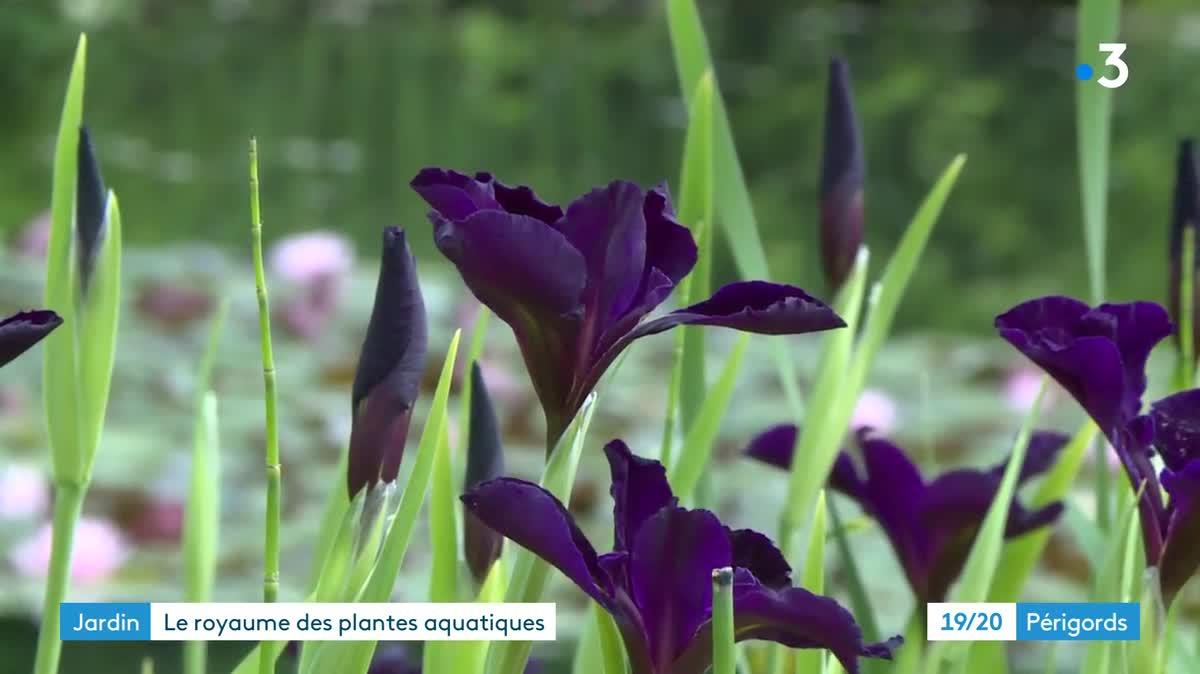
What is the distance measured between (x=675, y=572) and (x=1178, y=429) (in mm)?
120

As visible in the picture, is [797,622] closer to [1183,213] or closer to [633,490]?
[633,490]

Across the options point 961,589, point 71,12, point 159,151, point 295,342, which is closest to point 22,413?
point 295,342

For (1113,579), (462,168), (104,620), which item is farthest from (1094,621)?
(462,168)

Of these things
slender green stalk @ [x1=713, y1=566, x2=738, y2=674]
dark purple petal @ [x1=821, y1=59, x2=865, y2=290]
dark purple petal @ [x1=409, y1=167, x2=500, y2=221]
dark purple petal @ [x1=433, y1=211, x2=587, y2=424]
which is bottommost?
slender green stalk @ [x1=713, y1=566, x2=738, y2=674]

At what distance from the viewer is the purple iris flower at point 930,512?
39 cm

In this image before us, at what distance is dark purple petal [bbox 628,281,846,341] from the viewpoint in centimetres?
25

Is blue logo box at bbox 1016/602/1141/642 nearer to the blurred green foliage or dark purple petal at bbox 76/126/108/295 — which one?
dark purple petal at bbox 76/126/108/295

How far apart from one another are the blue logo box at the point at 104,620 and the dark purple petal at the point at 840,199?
24 centimetres

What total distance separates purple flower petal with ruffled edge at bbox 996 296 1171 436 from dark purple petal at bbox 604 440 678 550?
8 centimetres

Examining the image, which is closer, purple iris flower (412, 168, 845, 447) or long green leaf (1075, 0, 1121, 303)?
purple iris flower (412, 168, 845, 447)

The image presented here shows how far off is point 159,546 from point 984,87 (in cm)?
372

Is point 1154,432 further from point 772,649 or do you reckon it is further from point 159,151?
point 159,151

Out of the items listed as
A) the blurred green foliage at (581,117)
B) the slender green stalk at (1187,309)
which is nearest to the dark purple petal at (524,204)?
the slender green stalk at (1187,309)

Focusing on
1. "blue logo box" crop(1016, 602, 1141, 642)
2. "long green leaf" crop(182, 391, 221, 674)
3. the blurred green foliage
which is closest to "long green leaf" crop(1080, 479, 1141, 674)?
"blue logo box" crop(1016, 602, 1141, 642)
